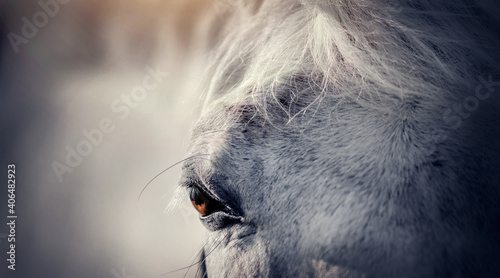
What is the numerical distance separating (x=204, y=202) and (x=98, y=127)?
73 cm

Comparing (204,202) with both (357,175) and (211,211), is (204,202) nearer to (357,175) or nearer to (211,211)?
(211,211)

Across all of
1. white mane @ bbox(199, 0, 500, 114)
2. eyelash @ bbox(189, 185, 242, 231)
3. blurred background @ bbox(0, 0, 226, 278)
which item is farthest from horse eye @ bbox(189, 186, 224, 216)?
blurred background @ bbox(0, 0, 226, 278)

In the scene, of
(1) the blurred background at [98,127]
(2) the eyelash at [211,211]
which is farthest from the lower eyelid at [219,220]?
(1) the blurred background at [98,127]

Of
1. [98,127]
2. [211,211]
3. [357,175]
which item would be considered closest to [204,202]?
[211,211]

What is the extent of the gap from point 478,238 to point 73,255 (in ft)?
3.73

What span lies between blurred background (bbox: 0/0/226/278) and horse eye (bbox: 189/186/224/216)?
0.49 metres

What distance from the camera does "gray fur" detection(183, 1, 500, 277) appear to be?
1.33ft

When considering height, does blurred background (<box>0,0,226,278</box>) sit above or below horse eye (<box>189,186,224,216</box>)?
above

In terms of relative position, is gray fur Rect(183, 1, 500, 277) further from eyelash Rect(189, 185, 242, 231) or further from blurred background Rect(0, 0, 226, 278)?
blurred background Rect(0, 0, 226, 278)

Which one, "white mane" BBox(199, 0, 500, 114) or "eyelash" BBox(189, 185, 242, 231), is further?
"eyelash" BBox(189, 185, 242, 231)

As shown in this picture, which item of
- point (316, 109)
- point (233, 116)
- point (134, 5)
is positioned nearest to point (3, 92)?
point (134, 5)

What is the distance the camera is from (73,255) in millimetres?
1174

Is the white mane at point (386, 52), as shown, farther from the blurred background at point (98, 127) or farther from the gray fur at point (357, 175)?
the blurred background at point (98, 127)

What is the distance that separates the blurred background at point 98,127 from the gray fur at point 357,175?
2.02ft
